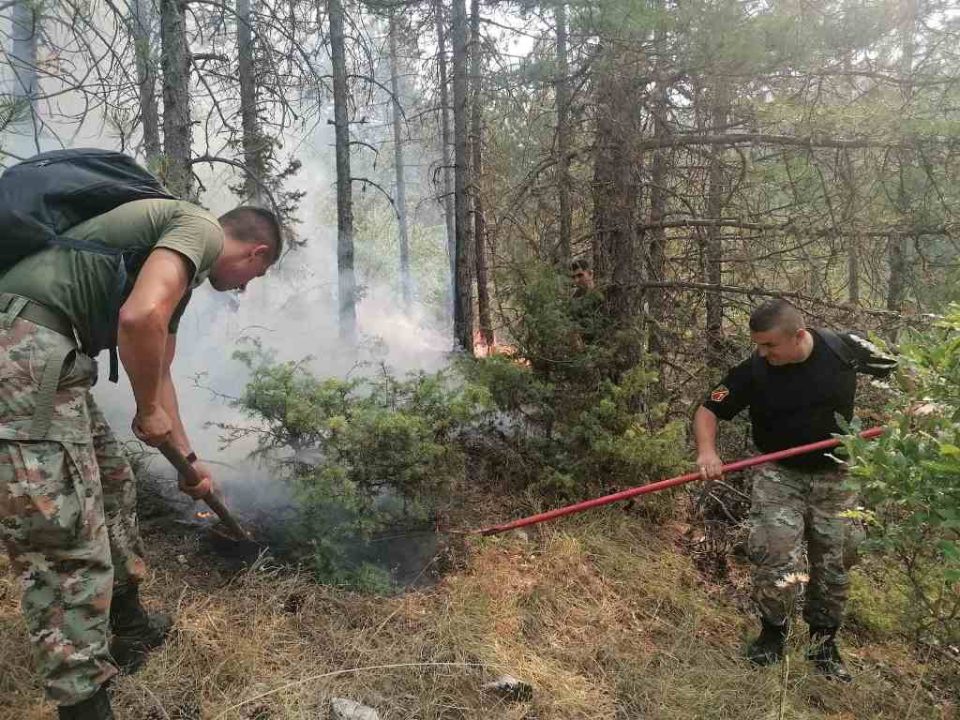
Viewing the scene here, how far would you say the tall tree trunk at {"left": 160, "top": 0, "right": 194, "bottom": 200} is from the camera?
16.1 feet

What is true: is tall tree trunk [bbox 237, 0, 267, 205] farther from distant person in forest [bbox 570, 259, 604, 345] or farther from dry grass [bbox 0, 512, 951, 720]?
dry grass [bbox 0, 512, 951, 720]

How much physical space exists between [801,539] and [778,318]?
125cm

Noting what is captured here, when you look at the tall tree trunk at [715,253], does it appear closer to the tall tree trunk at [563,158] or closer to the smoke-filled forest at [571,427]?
the smoke-filled forest at [571,427]

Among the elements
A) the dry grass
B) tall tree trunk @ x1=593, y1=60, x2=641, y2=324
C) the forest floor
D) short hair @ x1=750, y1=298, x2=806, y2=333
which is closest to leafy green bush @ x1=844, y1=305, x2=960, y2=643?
short hair @ x1=750, y1=298, x2=806, y2=333

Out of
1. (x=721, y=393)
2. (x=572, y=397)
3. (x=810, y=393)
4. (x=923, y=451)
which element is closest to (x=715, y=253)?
(x=572, y=397)

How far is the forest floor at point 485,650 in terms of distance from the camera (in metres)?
2.52

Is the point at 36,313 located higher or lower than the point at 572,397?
higher

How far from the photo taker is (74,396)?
2020mm

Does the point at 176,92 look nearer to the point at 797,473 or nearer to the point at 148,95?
the point at 148,95

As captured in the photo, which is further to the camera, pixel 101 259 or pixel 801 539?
pixel 801 539

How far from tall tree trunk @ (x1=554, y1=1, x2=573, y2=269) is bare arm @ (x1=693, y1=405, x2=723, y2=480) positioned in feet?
7.49

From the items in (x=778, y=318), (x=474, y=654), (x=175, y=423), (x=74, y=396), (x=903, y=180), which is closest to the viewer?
(x=74, y=396)

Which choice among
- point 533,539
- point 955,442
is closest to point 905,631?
point 533,539

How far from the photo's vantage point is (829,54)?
403 centimetres
